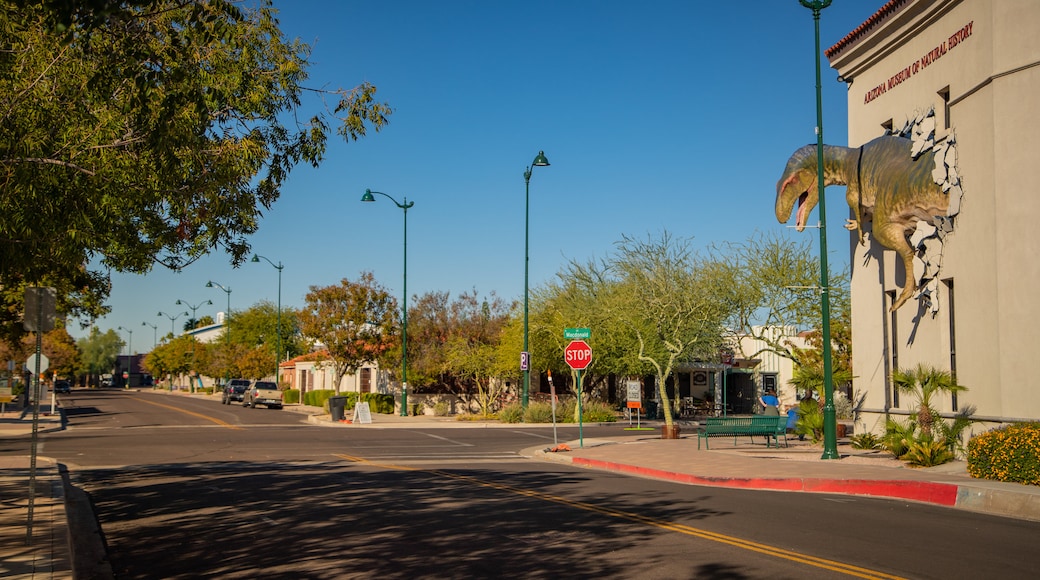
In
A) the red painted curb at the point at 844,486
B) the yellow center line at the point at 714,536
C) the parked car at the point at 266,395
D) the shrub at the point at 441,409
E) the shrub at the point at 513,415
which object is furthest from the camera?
the parked car at the point at 266,395

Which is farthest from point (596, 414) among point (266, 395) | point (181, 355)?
point (181, 355)

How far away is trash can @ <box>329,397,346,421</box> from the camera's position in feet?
127

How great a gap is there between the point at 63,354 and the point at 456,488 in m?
67.5

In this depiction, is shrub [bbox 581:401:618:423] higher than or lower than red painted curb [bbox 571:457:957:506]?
lower

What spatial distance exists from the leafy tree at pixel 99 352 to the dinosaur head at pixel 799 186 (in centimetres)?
16469

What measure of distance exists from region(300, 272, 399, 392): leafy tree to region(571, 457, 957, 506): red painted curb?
103 ft

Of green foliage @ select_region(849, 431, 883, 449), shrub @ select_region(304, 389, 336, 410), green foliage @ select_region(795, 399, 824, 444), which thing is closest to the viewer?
green foliage @ select_region(849, 431, 883, 449)

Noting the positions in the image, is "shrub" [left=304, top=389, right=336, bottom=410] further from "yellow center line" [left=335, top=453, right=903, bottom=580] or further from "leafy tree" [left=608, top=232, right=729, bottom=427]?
"yellow center line" [left=335, top=453, right=903, bottom=580]

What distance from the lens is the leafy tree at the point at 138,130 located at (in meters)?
8.66

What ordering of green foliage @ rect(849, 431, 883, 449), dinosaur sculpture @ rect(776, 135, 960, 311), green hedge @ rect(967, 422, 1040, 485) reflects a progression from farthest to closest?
green foliage @ rect(849, 431, 883, 449)
dinosaur sculpture @ rect(776, 135, 960, 311)
green hedge @ rect(967, 422, 1040, 485)

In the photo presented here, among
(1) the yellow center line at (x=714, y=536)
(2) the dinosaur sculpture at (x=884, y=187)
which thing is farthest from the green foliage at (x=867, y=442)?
(1) the yellow center line at (x=714, y=536)

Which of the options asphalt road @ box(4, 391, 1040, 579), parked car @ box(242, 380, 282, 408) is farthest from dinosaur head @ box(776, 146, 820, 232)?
parked car @ box(242, 380, 282, 408)

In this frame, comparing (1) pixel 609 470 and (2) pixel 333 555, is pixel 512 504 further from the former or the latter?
(1) pixel 609 470

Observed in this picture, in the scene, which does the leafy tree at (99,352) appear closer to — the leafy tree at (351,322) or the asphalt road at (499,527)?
the leafy tree at (351,322)
